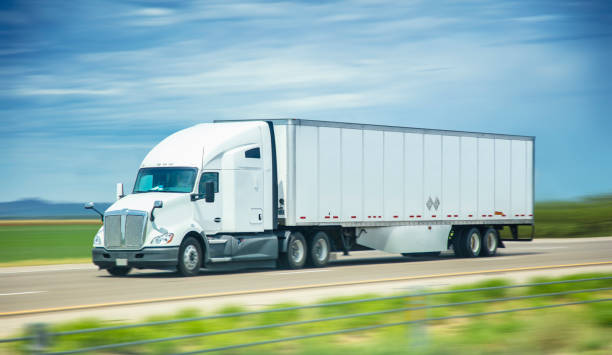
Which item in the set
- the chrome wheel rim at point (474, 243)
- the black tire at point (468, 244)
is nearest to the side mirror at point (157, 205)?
the black tire at point (468, 244)

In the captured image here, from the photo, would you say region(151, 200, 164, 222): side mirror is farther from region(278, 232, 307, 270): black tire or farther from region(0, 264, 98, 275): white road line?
region(0, 264, 98, 275): white road line

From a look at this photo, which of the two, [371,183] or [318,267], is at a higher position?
[371,183]

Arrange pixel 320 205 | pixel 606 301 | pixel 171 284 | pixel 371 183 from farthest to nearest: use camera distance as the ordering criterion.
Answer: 1. pixel 371 183
2. pixel 320 205
3. pixel 171 284
4. pixel 606 301

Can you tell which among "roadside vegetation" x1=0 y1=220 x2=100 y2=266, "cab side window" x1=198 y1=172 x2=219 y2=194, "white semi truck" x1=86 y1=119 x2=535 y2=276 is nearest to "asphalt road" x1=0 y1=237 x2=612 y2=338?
"white semi truck" x1=86 y1=119 x2=535 y2=276

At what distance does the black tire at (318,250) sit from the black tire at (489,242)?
25.2ft

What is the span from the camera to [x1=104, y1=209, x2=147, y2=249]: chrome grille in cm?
Answer: 2020

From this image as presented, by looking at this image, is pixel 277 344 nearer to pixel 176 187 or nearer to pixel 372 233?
pixel 176 187

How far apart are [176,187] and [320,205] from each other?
171 inches

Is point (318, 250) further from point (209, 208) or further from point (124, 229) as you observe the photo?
point (124, 229)

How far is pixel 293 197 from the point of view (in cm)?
2291

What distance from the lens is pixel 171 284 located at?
1834cm

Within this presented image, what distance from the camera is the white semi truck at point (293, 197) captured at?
20578 millimetres

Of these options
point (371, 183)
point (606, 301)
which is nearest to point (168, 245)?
point (371, 183)

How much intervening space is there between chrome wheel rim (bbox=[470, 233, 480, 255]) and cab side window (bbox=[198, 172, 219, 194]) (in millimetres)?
10907
